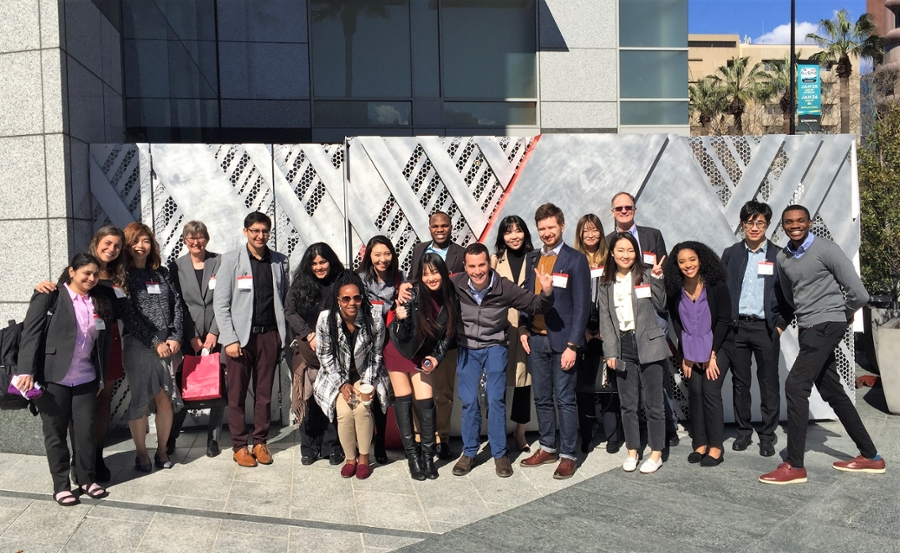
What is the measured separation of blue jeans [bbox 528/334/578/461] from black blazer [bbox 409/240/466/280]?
2.82 feet

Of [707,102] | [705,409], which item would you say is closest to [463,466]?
[705,409]

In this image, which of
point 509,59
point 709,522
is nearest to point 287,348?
point 709,522

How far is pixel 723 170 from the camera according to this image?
671cm

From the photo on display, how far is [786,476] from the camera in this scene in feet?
17.0

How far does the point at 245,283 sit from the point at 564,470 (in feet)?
9.09

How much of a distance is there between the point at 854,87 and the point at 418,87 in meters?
40.3

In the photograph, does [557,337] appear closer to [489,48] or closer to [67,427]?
[67,427]

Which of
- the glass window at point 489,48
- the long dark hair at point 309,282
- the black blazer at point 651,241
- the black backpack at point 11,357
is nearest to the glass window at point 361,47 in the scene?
the glass window at point 489,48

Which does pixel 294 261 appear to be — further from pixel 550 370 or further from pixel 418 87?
pixel 418 87

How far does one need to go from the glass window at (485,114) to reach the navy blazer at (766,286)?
7.20 m

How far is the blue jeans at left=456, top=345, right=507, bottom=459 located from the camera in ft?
18.0

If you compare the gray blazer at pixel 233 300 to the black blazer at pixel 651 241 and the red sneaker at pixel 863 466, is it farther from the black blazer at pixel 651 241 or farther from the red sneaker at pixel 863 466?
the red sneaker at pixel 863 466

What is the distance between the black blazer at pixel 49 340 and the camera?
4.71 meters

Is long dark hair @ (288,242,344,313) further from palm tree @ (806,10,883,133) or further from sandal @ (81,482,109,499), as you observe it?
palm tree @ (806,10,883,133)
